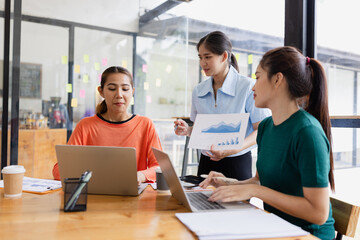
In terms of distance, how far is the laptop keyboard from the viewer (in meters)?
1.00

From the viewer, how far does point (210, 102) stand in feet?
6.37

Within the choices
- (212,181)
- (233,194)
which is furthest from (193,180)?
(233,194)

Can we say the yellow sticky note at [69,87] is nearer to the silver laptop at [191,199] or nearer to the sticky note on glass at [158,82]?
the sticky note on glass at [158,82]

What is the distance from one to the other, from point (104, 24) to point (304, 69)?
3.17m

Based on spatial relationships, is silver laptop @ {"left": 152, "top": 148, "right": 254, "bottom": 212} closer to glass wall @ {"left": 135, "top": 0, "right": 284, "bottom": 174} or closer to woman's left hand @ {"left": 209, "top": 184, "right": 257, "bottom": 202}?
woman's left hand @ {"left": 209, "top": 184, "right": 257, "bottom": 202}

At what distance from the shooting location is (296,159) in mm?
1062

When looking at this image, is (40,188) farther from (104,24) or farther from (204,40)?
(104,24)

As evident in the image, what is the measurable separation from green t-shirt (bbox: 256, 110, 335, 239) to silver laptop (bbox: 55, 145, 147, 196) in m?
0.51

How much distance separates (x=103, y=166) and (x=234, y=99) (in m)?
0.97

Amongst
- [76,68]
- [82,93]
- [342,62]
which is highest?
[76,68]

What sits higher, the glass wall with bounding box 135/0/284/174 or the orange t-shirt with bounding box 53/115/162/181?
the glass wall with bounding box 135/0/284/174

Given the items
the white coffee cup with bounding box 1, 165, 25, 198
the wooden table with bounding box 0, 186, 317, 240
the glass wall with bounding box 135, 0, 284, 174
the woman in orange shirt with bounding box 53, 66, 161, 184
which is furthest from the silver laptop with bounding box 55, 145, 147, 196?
the glass wall with bounding box 135, 0, 284, 174

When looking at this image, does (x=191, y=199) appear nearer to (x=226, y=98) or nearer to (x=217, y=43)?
(x=226, y=98)

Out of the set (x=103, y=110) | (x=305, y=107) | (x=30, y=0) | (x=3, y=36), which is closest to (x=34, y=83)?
(x=3, y=36)
